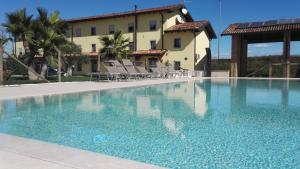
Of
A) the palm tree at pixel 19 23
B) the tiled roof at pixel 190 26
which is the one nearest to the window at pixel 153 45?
the tiled roof at pixel 190 26

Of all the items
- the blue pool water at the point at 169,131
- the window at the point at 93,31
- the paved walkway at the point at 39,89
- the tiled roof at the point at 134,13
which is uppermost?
the tiled roof at the point at 134,13

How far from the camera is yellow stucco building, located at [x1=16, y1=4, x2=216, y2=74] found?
3166cm

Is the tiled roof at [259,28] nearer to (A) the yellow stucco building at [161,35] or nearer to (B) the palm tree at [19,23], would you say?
(A) the yellow stucco building at [161,35]

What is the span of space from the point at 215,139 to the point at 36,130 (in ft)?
10.7

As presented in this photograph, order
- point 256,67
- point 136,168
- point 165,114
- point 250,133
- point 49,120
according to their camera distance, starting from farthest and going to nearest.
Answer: point 256,67 < point 165,114 < point 49,120 < point 250,133 < point 136,168

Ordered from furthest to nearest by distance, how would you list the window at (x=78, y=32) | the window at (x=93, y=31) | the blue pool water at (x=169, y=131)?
1. the window at (x=78, y=32)
2. the window at (x=93, y=31)
3. the blue pool water at (x=169, y=131)

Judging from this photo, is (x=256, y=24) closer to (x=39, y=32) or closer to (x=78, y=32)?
(x=39, y=32)

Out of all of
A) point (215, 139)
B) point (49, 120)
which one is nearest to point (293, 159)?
point (215, 139)

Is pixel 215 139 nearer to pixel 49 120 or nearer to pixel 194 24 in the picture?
pixel 49 120

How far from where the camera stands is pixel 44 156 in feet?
11.6

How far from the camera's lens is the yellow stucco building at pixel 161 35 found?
3166cm

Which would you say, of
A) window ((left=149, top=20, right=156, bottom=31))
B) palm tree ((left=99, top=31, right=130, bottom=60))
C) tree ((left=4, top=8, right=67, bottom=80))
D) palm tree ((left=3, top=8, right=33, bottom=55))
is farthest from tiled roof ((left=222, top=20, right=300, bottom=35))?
palm tree ((left=3, top=8, right=33, bottom=55))

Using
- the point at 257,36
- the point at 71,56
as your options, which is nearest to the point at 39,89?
the point at 71,56

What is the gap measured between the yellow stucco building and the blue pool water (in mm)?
21596
